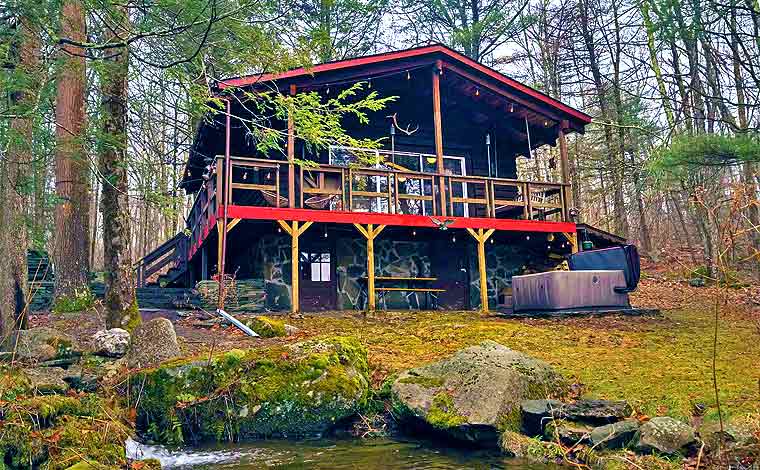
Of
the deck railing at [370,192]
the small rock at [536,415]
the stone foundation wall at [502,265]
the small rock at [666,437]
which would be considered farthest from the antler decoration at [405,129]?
the small rock at [666,437]

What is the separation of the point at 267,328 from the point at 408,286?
591 centimetres

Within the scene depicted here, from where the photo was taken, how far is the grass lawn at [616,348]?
6012 mm

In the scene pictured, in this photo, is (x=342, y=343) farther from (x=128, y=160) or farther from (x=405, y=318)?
(x=405, y=318)

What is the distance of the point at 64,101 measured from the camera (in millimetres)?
12758

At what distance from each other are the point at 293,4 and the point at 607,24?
63.7ft

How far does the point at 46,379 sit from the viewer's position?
6.05 metres

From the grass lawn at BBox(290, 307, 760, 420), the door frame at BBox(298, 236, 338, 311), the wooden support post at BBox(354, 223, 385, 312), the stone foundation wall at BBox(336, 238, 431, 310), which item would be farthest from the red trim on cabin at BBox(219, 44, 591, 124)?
the grass lawn at BBox(290, 307, 760, 420)

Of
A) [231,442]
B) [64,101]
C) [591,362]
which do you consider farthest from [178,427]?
[64,101]

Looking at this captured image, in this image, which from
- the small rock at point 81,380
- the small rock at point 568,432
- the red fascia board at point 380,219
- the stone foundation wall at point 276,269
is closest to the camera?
the small rock at point 568,432

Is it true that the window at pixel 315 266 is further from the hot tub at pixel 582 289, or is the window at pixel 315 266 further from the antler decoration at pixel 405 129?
the hot tub at pixel 582 289

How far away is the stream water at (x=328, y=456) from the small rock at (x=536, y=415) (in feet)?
1.71

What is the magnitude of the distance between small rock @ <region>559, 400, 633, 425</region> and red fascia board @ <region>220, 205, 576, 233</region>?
7.52 metres

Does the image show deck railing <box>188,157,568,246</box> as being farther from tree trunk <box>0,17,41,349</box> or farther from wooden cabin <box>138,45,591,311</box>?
tree trunk <box>0,17,41,349</box>

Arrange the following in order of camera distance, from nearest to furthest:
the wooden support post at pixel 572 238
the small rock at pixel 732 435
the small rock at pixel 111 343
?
the small rock at pixel 732 435, the small rock at pixel 111 343, the wooden support post at pixel 572 238
